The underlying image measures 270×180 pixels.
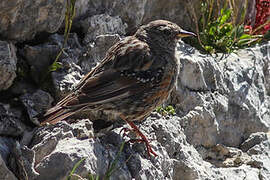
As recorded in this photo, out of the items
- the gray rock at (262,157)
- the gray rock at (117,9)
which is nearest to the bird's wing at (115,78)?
the gray rock at (117,9)

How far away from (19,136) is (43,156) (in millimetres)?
445

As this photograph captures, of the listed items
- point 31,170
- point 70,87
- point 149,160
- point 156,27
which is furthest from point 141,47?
point 31,170

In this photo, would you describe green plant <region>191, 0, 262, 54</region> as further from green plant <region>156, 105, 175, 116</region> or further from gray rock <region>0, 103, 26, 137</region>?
gray rock <region>0, 103, 26, 137</region>

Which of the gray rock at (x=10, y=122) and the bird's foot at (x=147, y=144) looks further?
the bird's foot at (x=147, y=144)

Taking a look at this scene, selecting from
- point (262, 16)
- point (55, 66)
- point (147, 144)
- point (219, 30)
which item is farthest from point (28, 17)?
point (262, 16)

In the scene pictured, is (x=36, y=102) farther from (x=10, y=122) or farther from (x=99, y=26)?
(x=99, y=26)

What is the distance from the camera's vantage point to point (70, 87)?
5.25m

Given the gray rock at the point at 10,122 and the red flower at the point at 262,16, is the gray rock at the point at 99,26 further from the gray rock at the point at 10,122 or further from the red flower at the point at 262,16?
the red flower at the point at 262,16

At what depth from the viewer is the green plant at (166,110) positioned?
5.85 m

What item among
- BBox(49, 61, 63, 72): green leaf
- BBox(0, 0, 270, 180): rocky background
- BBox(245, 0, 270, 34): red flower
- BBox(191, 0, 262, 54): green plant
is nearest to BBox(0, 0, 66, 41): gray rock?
BBox(0, 0, 270, 180): rocky background

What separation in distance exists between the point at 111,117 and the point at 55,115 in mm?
963

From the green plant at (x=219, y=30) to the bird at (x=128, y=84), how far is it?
1.65 m

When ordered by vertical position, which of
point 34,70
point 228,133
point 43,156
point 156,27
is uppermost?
point 156,27

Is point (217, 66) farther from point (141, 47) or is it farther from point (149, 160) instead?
point (149, 160)
